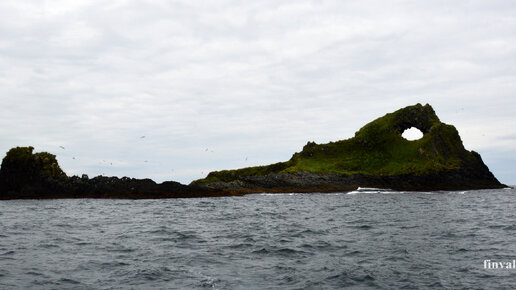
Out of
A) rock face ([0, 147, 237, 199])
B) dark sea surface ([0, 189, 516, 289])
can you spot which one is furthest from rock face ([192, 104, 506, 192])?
dark sea surface ([0, 189, 516, 289])

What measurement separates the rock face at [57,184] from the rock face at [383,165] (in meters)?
25.8

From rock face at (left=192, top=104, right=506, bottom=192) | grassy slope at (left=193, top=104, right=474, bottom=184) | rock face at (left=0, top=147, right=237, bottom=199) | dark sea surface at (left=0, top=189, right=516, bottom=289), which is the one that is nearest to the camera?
dark sea surface at (left=0, top=189, right=516, bottom=289)

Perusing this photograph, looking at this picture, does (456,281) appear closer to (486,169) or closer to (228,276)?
(228,276)

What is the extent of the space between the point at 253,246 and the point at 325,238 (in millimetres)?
5203

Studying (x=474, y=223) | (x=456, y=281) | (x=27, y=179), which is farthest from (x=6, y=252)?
(x=27, y=179)

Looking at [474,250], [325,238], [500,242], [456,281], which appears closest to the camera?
[456,281]

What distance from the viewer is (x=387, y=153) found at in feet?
458

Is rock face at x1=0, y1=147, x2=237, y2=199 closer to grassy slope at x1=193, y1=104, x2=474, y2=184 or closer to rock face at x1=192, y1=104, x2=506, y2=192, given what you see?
rock face at x1=192, y1=104, x2=506, y2=192

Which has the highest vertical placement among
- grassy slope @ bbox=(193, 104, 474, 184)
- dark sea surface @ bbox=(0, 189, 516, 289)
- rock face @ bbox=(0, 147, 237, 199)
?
grassy slope @ bbox=(193, 104, 474, 184)

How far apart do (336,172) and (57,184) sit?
7760 cm

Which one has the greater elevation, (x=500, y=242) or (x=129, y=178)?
(x=129, y=178)

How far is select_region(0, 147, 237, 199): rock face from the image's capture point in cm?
→ 8969

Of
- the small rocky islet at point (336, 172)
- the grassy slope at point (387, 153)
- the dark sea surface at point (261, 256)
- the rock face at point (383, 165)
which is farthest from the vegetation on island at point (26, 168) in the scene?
the dark sea surface at point (261, 256)

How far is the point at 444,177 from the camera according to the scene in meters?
120
